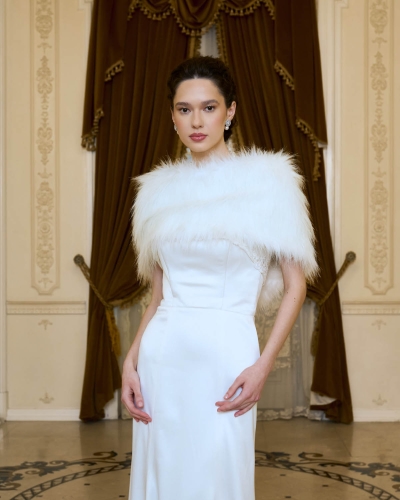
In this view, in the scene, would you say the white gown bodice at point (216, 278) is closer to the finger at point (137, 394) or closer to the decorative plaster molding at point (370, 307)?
the finger at point (137, 394)

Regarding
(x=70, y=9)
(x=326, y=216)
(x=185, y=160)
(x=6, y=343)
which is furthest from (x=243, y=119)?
(x=185, y=160)

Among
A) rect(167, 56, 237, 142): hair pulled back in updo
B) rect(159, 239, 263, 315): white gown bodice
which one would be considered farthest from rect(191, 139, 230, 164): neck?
rect(159, 239, 263, 315): white gown bodice

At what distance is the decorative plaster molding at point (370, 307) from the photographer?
519 centimetres

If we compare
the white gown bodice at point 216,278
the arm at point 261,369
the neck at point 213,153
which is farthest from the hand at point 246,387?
the neck at point 213,153

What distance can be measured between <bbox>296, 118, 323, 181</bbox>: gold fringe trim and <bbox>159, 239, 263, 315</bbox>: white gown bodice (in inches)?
128

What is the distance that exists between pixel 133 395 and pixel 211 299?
0.34 m

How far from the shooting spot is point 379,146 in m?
5.19

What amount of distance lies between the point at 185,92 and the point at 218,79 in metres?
0.10

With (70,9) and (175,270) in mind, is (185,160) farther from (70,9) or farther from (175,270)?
(70,9)

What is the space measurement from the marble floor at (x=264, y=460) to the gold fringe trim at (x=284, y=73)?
7.68 ft

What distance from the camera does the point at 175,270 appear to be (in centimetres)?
197

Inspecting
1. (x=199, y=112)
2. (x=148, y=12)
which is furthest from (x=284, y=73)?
(x=199, y=112)

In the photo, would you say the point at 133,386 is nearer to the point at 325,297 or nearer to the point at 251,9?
the point at 325,297

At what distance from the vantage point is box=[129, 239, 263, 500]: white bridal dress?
70.9 inches
